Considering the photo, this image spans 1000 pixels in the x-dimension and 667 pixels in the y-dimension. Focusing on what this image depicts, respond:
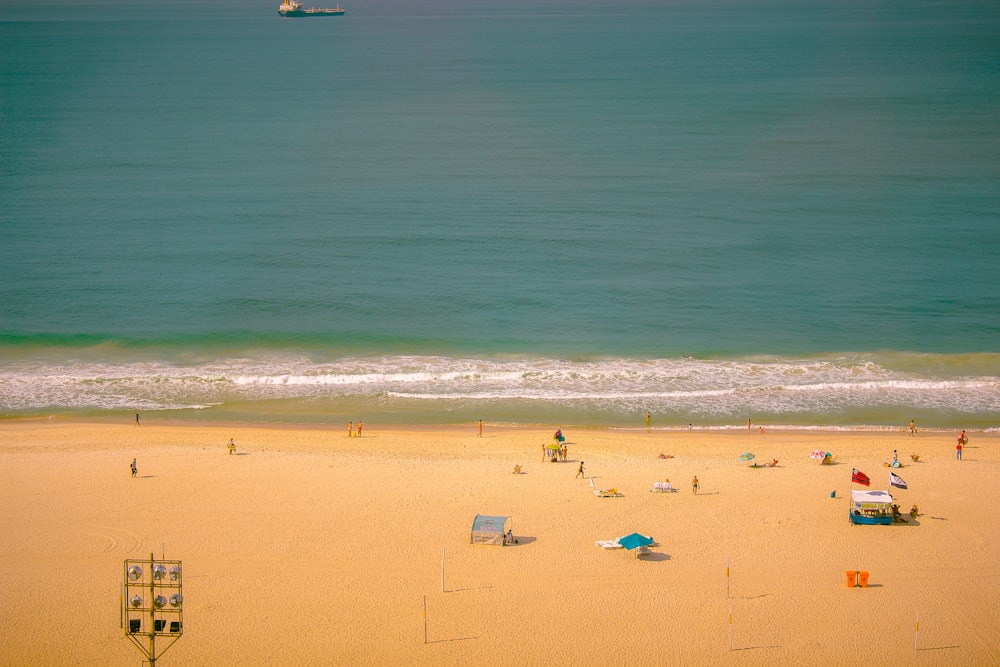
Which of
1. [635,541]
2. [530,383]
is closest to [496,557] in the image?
[635,541]

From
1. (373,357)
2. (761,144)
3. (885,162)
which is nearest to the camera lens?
(373,357)

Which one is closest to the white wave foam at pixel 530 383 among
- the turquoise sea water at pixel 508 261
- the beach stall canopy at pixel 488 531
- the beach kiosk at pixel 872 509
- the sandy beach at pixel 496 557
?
the turquoise sea water at pixel 508 261

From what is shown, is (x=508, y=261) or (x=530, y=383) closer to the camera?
(x=530, y=383)

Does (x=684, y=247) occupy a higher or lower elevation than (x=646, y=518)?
higher

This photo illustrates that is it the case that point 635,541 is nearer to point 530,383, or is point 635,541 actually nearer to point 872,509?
point 872,509

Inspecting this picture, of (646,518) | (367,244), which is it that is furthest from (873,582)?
(367,244)

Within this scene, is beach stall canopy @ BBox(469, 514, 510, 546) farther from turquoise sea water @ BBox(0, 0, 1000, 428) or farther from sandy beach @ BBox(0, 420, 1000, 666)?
turquoise sea water @ BBox(0, 0, 1000, 428)

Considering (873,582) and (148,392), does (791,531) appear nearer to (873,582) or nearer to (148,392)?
(873,582)

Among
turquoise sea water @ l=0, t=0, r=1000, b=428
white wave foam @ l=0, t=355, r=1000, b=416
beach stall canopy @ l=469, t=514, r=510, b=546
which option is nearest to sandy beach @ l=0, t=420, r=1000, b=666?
beach stall canopy @ l=469, t=514, r=510, b=546
